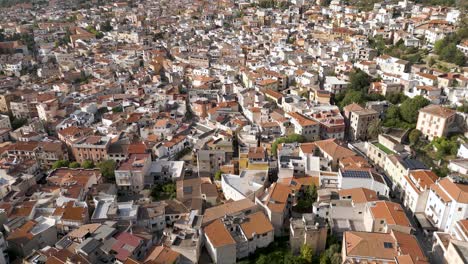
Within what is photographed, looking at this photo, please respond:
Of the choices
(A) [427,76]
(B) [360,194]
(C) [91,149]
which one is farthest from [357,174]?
(C) [91,149]

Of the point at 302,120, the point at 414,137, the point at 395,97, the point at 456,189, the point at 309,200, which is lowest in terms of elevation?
the point at 309,200

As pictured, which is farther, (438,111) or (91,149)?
(438,111)

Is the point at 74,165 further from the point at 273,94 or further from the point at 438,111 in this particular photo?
the point at 438,111

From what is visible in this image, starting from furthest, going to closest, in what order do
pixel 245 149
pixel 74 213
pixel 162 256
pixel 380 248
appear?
1. pixel 245 149
2. pixel 74 213
3. pixel 162 256
4. pixel 380 248

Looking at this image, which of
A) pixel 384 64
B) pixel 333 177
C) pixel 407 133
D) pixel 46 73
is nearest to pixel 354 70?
pixel 384 64

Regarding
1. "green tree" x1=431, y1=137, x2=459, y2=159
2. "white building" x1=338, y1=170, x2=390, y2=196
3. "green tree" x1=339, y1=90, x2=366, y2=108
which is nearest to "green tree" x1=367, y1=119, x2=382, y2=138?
"green tree" x1=339, y1=90, x2=366, y2=108

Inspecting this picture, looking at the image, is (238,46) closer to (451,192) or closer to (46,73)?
(46,73)

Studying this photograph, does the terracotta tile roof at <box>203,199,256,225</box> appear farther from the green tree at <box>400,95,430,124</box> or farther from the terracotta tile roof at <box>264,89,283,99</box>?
the green tree at <box>400,95,430,124</box>
